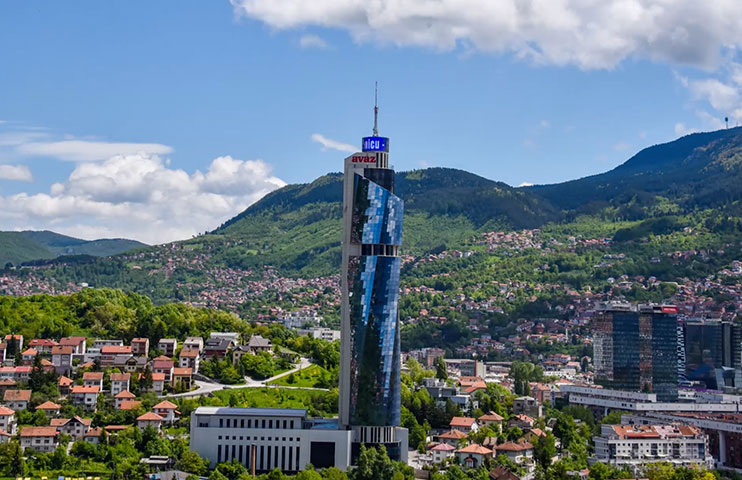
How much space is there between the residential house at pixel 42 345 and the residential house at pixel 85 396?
14.6 m

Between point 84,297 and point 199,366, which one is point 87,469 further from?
point 84,297

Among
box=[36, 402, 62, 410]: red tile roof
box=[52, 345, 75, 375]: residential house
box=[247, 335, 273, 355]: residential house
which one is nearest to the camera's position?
box=[36, 402, 62, 410]: red tile roof

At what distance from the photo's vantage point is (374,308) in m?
98.1

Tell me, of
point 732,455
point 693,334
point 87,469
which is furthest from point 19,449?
point 693,334

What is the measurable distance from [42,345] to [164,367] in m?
14.2

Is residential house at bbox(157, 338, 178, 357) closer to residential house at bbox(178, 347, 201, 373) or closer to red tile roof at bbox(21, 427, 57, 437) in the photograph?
residential house at bbox(178, 347, 201, 373)

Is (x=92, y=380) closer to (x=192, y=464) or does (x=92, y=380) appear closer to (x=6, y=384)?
(x=6, y=384)

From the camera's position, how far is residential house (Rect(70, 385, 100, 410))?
105312mm

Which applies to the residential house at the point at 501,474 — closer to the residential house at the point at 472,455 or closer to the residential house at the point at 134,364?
the residential house at the point at 472,455

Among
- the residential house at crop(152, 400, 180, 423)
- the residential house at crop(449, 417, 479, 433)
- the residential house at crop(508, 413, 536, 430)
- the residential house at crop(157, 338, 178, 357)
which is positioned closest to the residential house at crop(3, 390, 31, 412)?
A: the residential house at crop(152, 400, 180, 423)

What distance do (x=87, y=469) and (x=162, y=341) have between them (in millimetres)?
33317

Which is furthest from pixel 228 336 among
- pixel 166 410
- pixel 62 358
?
pixel 166 410

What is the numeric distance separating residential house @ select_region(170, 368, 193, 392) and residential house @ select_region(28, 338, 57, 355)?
45.6ft

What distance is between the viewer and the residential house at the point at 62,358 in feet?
377
